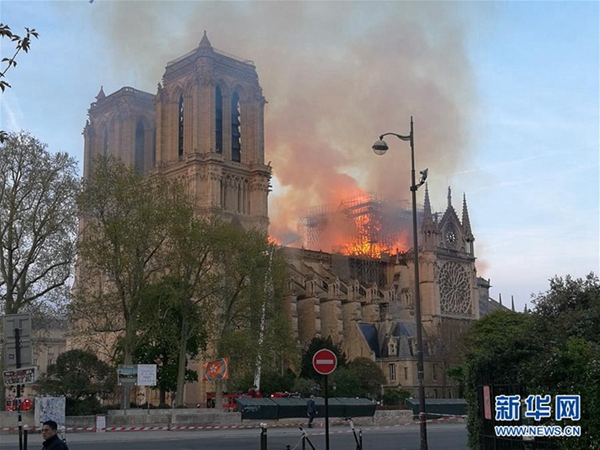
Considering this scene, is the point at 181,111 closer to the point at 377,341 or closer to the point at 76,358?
the point at 377,341

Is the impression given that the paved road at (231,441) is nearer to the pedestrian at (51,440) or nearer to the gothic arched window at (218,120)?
the pedestrian at (51,440)

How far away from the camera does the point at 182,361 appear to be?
51.1 m

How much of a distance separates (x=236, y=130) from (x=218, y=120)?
3194 mm

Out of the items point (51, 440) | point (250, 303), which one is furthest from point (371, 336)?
point (51, 440)

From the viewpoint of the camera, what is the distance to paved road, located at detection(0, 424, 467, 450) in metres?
27.9

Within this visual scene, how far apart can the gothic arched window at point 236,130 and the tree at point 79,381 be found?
5488 cm

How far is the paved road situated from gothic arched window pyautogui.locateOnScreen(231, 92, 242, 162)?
62.7 m

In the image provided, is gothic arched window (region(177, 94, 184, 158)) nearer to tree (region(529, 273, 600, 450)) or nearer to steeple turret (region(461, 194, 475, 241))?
steeple turret (region(461, 194, 475, 241))

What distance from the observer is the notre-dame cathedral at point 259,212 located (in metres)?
94.6

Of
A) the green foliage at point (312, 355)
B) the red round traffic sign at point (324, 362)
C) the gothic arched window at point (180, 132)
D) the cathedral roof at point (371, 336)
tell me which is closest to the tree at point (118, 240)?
the red round traffic sign at point (324, 362)

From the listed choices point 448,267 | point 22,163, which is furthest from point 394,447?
point 448,267

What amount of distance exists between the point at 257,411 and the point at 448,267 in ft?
222

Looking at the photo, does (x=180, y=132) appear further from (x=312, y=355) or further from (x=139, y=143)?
(x=312, y=355)

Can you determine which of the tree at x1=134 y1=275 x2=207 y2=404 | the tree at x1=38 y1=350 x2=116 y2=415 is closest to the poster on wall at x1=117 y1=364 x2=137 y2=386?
the tree at x1=38 y1=350 x2=116 y2=415
